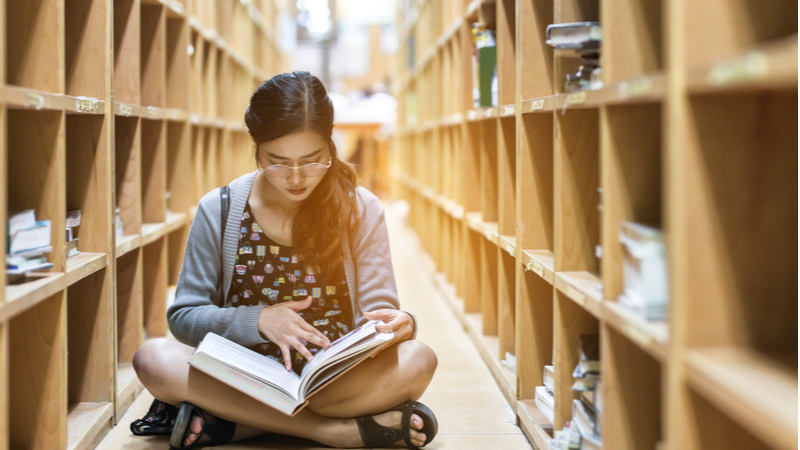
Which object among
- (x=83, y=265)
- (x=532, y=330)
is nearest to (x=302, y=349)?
(x=83, y=265)

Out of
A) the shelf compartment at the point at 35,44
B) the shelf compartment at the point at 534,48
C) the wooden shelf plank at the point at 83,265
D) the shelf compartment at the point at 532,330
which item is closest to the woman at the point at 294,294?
the wooden shelf plank at the point at 83,265

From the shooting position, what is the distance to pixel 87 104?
1753 mm

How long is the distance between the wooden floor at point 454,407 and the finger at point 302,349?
0.86ft

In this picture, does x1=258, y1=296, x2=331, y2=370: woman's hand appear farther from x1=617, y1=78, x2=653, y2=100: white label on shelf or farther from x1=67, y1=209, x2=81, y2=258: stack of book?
x1=617, y1=78, x2=653, y2=100: white label on shelf

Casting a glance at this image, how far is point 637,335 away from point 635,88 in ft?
1.24

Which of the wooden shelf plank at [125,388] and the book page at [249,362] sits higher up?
the book page at [249,362]

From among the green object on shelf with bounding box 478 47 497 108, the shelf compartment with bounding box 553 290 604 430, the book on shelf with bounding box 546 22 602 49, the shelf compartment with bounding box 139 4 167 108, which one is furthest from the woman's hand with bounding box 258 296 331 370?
the green object on shelf with bounding box 478 47 497 108

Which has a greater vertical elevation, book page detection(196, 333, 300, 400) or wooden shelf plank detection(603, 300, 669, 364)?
wooden shelf plank detection(603, 300, 669, 364)

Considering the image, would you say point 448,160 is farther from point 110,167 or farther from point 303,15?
point 303,15

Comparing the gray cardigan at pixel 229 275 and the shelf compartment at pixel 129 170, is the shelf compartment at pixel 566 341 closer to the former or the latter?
the gray cardigan at pixel 229 275

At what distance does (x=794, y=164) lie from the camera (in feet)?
3.40

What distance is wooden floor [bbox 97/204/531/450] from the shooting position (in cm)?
181

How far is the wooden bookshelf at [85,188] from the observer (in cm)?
157

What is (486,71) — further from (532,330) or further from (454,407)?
(454,407)
